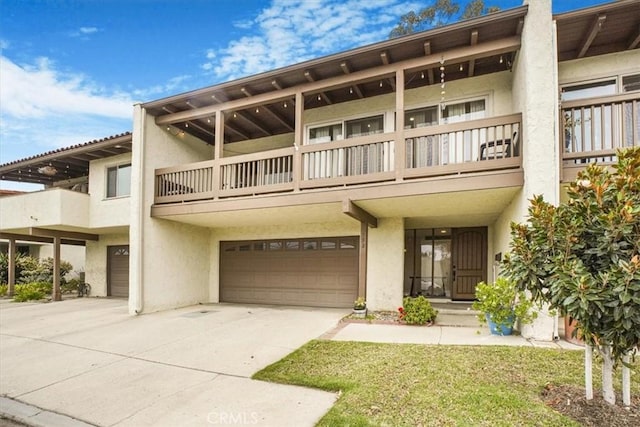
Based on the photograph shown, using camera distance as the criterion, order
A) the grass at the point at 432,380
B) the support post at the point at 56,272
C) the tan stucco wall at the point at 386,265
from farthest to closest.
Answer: the support post at the point at 56,272 < the tan stucco wall at the point at 386,265 < the grass at the point at 432,380

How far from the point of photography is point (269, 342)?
656cm

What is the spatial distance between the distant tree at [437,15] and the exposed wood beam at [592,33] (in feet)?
42.8

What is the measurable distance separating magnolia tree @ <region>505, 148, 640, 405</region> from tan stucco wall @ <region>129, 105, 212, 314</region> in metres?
9.32

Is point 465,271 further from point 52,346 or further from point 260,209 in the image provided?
point 52,346

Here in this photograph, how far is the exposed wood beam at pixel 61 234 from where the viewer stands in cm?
1269

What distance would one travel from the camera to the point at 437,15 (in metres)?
19.4

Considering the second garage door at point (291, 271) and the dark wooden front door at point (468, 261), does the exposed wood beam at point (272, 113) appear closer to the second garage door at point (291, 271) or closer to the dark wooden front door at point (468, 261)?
the second garage door at point (291, 271)

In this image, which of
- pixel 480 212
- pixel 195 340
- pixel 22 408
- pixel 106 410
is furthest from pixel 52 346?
pixel 480 212

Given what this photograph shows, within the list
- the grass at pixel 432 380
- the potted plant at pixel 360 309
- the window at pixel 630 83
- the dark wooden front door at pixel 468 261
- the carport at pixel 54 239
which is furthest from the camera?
the carport at pixel 54 239

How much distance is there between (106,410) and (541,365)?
5.38 metres

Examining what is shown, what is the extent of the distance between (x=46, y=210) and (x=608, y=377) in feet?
48.6

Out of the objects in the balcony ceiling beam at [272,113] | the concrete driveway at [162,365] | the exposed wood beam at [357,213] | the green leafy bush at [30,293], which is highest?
the balcony ceiling beam at [272,113]

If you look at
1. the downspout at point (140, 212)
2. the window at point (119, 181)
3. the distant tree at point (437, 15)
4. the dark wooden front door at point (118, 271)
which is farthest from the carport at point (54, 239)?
the distant tree at point (437, 15)

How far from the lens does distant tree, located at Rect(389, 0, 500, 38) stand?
18.5m
